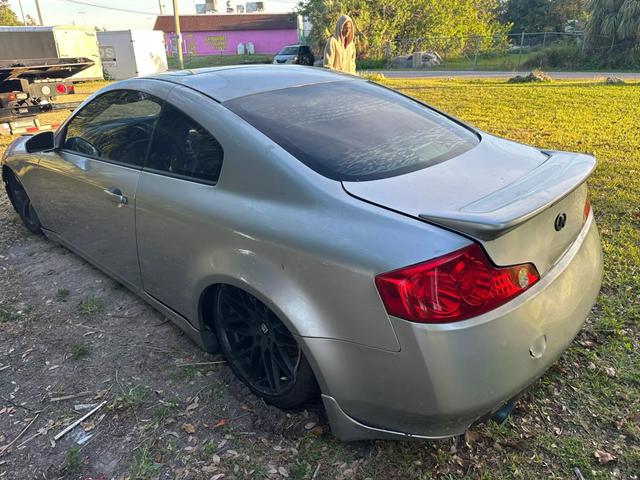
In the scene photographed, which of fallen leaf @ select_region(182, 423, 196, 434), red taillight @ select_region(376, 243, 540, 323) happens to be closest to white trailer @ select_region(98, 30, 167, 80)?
fallen leaf @ select_region(182, 423, 196, 434)

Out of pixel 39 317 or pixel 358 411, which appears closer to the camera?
pixel 358 411

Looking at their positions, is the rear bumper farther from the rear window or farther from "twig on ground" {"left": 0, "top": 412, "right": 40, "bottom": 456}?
"twig on ground" {"left": 0, "top": 412, "right": 40, "bottom": 456}

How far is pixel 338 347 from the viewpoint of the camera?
6.26ft

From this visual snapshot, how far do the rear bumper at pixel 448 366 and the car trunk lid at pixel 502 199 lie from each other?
0.17 m

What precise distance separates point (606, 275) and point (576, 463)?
183 centimetres

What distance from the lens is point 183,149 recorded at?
2619 millimetres

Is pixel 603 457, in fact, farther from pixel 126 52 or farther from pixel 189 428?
pixel 126 52

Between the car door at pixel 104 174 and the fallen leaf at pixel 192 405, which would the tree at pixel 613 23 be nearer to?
the car door at pixel 104 174

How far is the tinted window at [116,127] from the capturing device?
292cm

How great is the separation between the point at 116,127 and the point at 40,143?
3.24ft

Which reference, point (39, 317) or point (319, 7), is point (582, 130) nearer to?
point (39, 317)

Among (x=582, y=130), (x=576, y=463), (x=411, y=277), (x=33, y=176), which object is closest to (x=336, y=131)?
(x=411, y=277)

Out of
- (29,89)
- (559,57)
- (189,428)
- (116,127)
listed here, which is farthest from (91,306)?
(559,57)

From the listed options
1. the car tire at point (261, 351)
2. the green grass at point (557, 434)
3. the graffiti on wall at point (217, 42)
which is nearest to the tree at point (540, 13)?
the graffiti on wall at point (217, 42)
